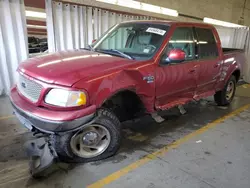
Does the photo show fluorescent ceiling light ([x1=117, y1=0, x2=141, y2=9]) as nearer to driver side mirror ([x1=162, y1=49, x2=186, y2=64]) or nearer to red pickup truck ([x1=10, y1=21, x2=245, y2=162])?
red pickup truck ([x1=10, y1=21, x2=245, y2=162])

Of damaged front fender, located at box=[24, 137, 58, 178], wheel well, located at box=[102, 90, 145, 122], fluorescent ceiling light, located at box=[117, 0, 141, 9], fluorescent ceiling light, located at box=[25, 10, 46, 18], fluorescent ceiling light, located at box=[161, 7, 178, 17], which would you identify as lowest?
damaged front fender, located at box=[24, 137, 58, 178]

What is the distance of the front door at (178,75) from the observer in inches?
123

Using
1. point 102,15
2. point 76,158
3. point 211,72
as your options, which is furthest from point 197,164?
point 102,15

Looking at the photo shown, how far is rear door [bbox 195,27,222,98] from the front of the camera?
385cm

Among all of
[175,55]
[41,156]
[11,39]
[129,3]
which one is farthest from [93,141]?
[129,3]

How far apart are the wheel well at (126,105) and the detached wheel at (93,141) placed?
14.3 inches

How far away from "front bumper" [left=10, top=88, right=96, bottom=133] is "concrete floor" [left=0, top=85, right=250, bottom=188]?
605mm

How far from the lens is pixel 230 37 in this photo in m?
9.29

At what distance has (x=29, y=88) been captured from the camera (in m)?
2.51

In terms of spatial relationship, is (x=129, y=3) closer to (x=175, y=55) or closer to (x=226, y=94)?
(x=226, y=94)

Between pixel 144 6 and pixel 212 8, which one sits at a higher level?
pixel 212 8

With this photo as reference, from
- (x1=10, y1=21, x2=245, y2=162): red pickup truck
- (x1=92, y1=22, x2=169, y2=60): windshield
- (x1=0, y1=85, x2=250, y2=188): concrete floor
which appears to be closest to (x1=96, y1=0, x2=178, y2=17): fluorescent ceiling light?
(x1=92, y1=22, x2=169, y2=60): windshield

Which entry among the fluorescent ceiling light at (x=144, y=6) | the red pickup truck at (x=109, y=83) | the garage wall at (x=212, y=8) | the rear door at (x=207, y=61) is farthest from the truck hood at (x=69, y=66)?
the garage wall at (x=212, y=8)

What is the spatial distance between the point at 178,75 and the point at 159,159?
134cm
